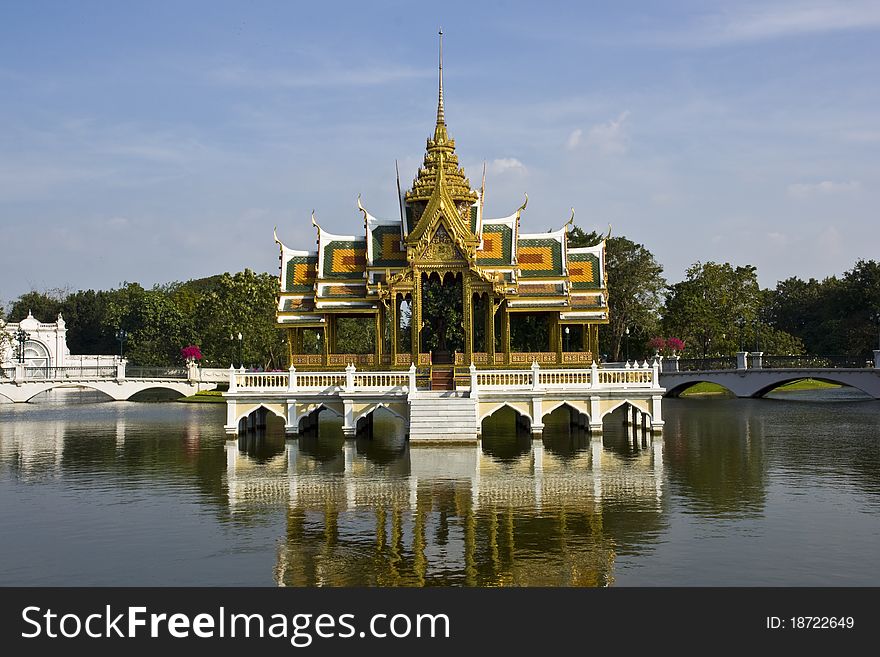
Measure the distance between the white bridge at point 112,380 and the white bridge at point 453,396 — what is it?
4076 centimetres

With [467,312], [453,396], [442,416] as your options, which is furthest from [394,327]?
[442,416]

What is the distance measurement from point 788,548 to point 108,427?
121 ft

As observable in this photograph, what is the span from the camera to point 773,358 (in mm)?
66062

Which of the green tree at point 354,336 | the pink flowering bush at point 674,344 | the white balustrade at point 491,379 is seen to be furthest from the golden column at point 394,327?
the pink flowering bush at point 674,344

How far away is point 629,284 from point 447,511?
2151 inches

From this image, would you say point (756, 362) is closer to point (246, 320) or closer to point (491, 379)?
point (491, 379)

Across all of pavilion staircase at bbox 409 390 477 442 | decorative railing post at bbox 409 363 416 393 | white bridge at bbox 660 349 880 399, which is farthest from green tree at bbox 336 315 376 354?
pavilion staircase at bbox 409 390 477 442

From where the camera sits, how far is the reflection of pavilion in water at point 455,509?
15.2 m

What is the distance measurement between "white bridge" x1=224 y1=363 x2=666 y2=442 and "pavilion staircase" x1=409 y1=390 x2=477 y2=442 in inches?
1.3

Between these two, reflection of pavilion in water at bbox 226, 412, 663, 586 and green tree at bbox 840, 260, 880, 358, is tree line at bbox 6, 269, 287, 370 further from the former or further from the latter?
green tree at bbox 840, 260, 880, 358

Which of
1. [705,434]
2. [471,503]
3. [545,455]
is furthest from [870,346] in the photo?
[471,503]

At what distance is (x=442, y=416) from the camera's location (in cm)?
3284

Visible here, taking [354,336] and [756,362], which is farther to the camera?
[354,336]

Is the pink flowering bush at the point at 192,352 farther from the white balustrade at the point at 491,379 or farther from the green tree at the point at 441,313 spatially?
the white balustrade at the point at 491,379
